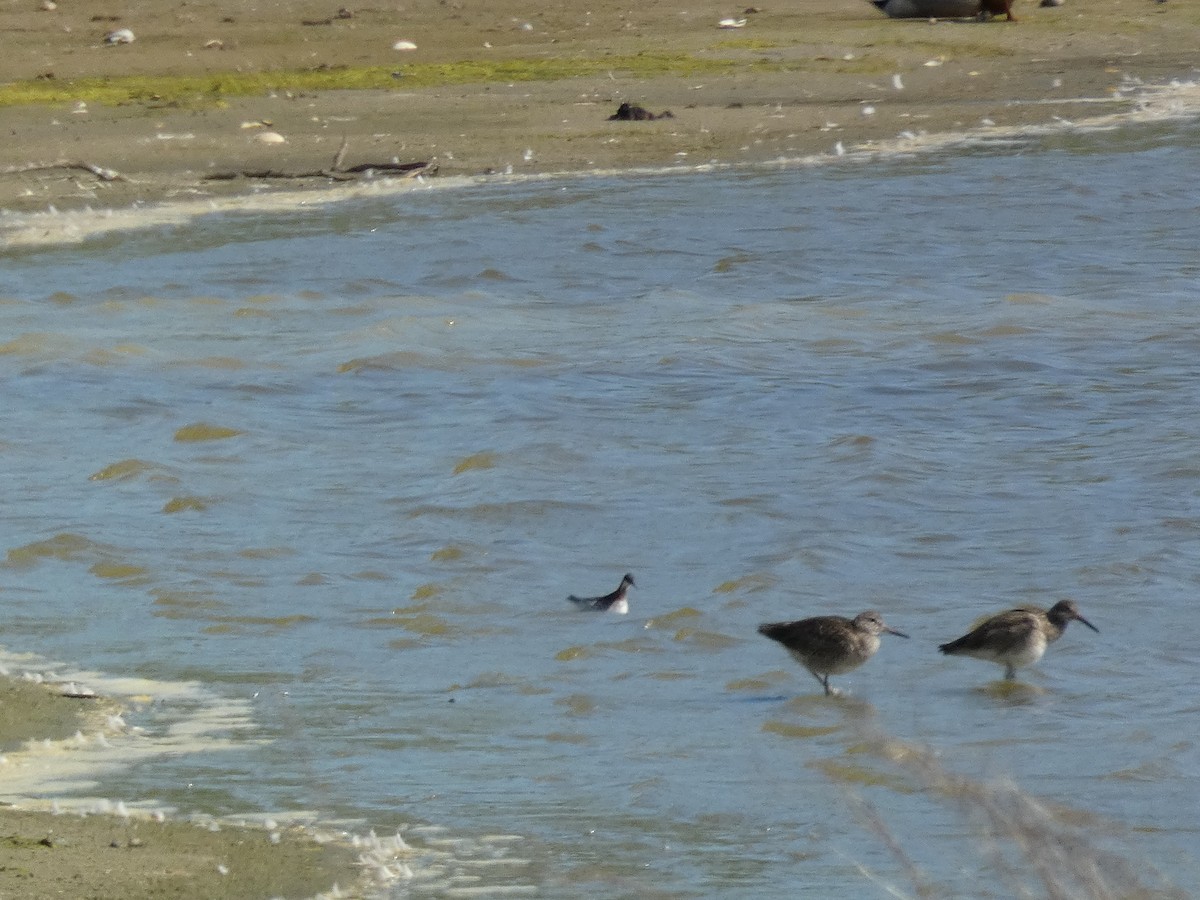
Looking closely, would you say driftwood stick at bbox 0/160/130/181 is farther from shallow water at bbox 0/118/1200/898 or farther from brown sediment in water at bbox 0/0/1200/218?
shallow water at bbox 0/118/1200/898

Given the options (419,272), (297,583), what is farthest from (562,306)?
(297,583)

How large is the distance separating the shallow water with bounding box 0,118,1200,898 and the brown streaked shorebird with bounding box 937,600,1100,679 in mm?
111

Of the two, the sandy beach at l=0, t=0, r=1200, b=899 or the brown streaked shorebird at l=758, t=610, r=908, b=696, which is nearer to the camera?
the brown streaked shorebird at l=758, t=610, r=908, b=696

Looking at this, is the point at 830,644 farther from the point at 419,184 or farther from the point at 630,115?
the point at 630,115

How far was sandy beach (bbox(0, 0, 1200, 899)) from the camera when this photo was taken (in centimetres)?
1628

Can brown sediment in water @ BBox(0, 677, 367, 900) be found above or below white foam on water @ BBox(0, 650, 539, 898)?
above

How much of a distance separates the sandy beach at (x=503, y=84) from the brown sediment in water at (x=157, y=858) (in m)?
11.1

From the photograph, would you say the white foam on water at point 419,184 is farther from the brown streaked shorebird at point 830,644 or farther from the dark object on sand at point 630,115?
the brown streaked shorebird at point 830,644

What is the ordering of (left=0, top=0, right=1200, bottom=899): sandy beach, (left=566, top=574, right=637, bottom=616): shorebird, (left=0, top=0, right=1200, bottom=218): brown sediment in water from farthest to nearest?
(left=0, top=0, right=1200, bottom=218): brown sediment in water < (left=0, top=0, right=1200, bottom=899): sandy beach < (left=566, top=574, right=637, bottom=616): shorebird

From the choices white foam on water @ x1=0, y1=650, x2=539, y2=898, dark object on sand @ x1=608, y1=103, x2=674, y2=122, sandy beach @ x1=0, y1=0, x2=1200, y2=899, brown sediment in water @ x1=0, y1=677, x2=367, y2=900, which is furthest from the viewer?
dark object on sand @ x1=608, y1=103, x2=674, y2=122

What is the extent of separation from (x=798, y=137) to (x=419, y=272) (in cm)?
571

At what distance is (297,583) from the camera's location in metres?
6.73

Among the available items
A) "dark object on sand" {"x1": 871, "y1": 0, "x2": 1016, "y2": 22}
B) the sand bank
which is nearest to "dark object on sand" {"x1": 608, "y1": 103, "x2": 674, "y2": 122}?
"dark object on sand" {"x1": 871, "y1": 0, "x2": 1016, "y2": 22}

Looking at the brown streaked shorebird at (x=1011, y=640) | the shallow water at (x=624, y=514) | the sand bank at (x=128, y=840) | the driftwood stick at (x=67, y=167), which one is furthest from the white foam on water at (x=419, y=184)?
the brown streaked shorebird at (x=1011, y=640)
